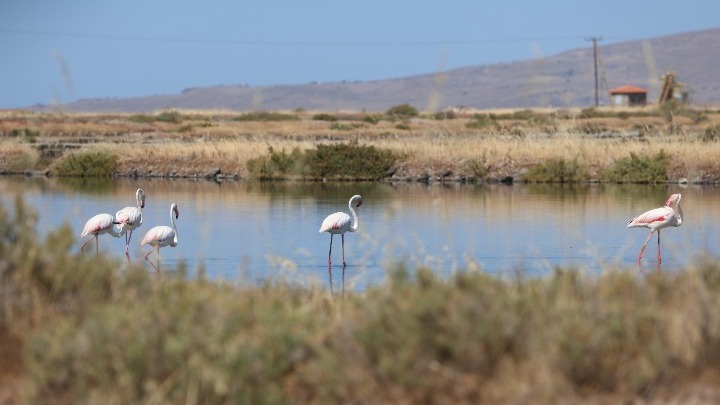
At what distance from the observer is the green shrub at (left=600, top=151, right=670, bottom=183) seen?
34625 mm

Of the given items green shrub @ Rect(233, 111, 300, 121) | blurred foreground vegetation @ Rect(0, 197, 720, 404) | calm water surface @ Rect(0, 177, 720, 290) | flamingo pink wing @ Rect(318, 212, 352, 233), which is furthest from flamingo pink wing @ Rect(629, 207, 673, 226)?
green shrub @ Rect(233, 111, 300, 121)

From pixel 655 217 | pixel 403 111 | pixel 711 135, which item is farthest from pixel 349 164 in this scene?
pixel 403 111

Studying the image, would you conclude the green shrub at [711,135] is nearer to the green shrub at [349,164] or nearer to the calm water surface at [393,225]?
the calm water surface at [393,225]

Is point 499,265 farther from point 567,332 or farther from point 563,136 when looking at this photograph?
point 563,136

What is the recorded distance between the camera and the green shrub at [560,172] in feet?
118

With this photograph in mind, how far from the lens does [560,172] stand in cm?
3616

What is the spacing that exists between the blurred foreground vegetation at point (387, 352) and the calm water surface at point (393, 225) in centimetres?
117

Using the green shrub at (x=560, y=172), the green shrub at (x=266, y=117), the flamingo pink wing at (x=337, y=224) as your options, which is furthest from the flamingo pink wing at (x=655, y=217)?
the green shrub at (x=266, y=117)

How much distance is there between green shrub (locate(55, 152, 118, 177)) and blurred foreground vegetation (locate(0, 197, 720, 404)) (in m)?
37.1

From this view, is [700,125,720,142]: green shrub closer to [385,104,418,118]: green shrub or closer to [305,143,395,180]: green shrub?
[305,143,395,180]: green shrub

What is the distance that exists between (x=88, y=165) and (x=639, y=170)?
766 inches

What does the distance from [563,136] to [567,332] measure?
114 ft

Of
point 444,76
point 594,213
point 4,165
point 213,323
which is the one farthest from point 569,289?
point 4,165

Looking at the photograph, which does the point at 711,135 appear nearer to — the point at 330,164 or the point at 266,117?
the point at 330,164
